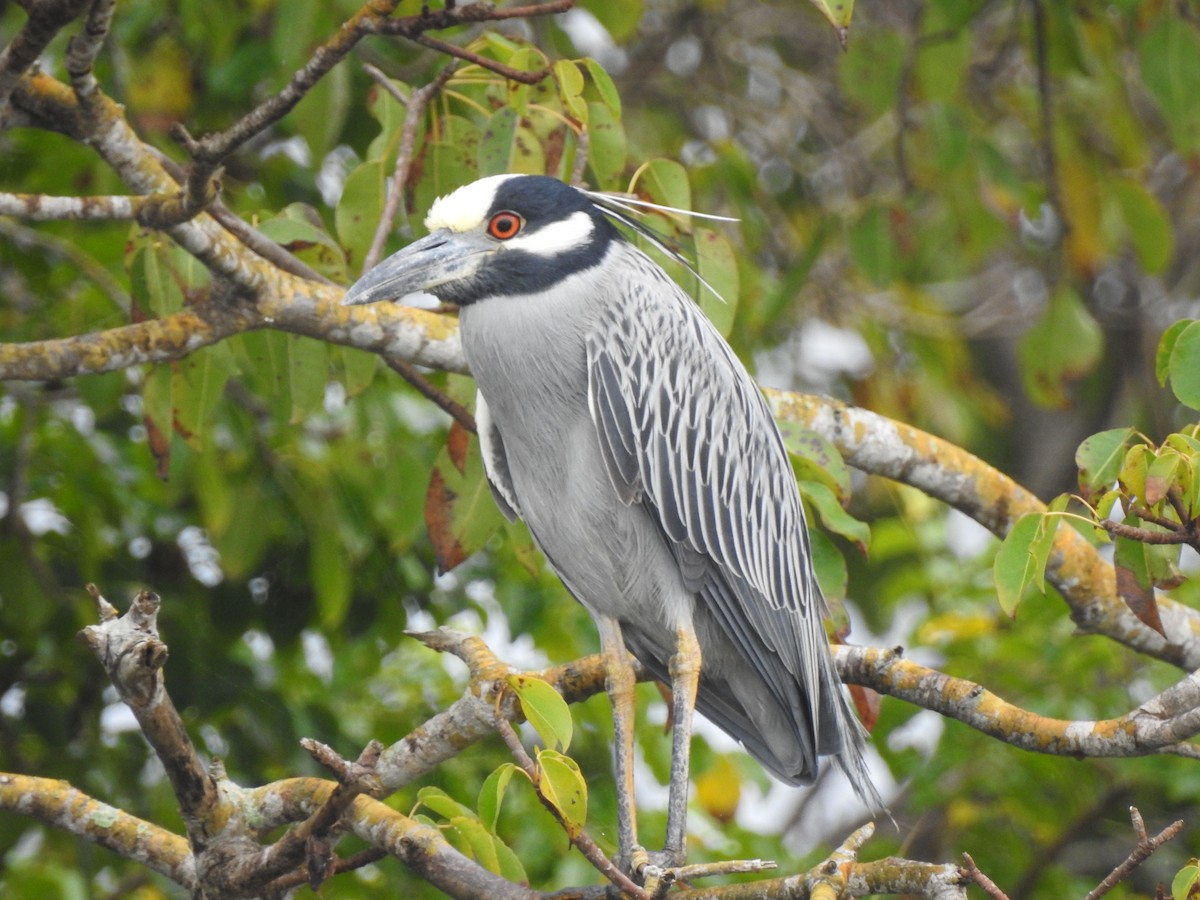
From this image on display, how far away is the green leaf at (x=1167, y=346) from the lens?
2.20 meters

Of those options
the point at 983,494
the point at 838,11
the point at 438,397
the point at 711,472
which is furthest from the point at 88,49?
the point at 983,494

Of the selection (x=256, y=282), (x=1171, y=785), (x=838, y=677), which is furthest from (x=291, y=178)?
(x=1171, y=785)

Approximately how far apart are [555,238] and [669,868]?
52.5 inches

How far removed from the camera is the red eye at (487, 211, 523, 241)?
9.75 ft

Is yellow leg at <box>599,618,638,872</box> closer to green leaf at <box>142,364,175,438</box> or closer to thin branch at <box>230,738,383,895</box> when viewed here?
thin branch at <box>230,738,383,895</box>

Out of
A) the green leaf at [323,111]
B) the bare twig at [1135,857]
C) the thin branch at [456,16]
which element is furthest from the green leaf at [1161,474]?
the green leaf at [323,111]

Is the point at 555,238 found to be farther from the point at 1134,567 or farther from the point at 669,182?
the point at 1134,567

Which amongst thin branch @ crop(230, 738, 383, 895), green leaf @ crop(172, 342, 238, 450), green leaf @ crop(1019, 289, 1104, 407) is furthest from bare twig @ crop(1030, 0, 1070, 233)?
thin branch @ crop(230, 738, 383, 895)

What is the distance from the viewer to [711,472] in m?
3.09

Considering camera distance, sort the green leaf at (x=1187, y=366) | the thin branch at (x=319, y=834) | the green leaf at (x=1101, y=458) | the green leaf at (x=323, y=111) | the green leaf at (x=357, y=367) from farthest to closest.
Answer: the green leaf at (x=323, y=111)
the green leaf at (x=357, y=367)
the green leaf at (x=1101, y=458)
the green leaf at (x=1187, y=366)
the thin branch at (x=319, y=834)

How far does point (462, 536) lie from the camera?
322cm

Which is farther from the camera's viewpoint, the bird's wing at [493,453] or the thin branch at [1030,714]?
the bird's wing at [493,453]

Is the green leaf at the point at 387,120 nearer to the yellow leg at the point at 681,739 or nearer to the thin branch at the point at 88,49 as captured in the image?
the thin branch at the point at 88,49

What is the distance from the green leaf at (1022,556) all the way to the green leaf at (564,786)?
0.72 metres
